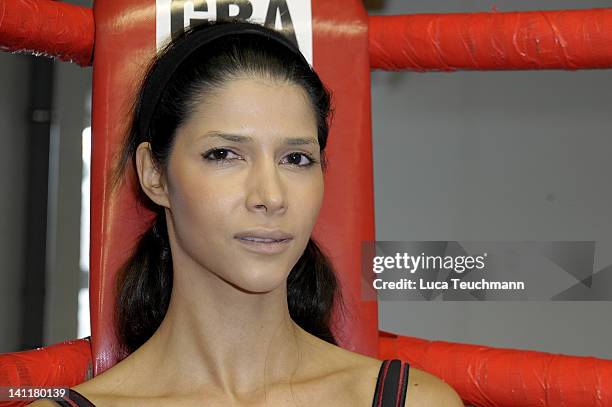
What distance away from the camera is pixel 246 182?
111cm

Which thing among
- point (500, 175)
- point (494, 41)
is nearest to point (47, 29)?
point (494, 41)

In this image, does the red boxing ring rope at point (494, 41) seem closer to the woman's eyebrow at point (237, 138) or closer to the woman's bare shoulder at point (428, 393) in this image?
the woman's eyebrow at point (237, 138)

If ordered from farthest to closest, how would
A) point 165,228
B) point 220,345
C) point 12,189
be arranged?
point 12,189
point 165,228
point 220,345

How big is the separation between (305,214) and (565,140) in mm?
1852

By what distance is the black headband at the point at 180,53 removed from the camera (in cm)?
122

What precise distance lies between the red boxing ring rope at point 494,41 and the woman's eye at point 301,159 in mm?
365

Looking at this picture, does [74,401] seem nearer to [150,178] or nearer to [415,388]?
[150,178]

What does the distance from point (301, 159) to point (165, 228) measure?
0.26 m

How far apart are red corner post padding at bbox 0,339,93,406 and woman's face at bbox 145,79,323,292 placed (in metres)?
0.27

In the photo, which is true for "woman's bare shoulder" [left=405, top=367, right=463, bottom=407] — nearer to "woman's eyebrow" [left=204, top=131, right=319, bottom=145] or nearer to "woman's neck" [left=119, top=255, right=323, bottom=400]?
"woman's neck" [left=119, top=255, right=323, bottom=400]

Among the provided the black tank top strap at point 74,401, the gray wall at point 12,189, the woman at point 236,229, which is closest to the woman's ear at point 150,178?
the woman at point 236,229

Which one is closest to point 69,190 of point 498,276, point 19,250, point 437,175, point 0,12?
point 19,250

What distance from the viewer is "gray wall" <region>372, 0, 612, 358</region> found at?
2.82m

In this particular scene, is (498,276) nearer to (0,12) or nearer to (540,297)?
(540,297)
